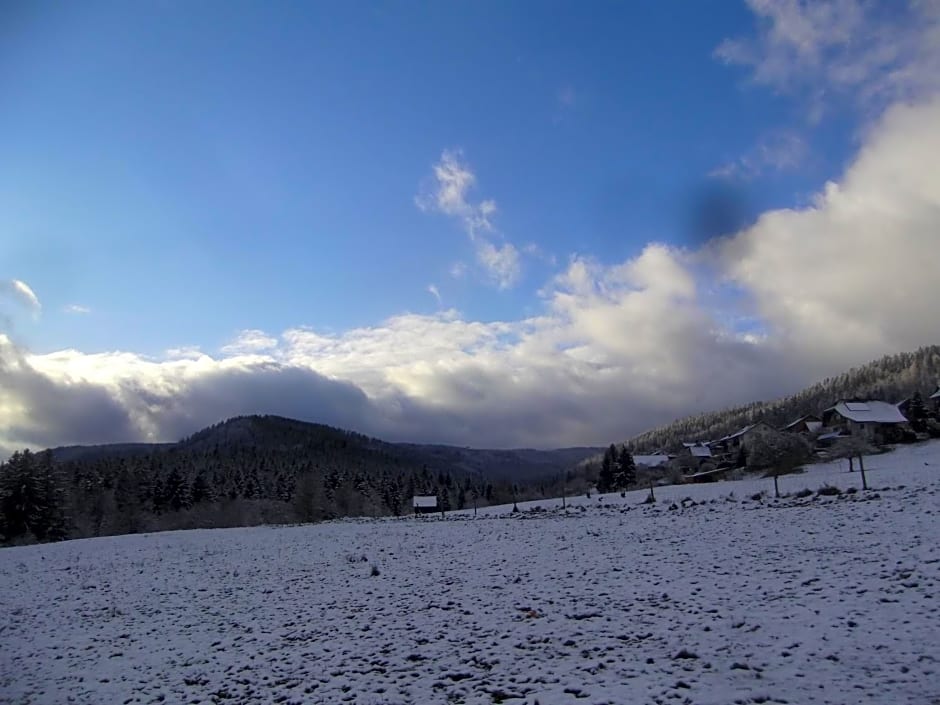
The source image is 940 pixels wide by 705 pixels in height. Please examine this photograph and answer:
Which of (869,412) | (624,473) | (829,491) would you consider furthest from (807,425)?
(829,491)

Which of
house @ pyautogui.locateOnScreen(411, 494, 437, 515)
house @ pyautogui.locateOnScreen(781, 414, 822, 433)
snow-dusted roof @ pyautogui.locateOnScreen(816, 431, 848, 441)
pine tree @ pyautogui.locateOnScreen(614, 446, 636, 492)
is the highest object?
house @ pyautogui.locateOnScreen(781, 414, 822, 433)

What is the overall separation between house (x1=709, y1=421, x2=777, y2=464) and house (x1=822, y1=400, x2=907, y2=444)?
33.3 feet

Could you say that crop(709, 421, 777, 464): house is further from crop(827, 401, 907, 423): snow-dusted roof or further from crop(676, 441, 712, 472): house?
crop(827, 401, 907, 423): snow-dusted roof

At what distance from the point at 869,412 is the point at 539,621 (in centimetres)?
9731

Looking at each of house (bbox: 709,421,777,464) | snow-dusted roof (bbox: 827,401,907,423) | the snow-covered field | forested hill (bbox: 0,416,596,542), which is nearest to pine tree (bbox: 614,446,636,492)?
house (bbox: 709,421,777,464)

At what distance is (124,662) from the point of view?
17.2 metres

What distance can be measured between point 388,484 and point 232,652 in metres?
122

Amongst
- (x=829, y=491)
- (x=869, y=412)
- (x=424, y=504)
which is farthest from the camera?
(x=424, y=504)

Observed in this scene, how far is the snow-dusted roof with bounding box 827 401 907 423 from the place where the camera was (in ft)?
287

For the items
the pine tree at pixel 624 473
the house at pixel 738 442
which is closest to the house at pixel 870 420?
the house at pixel 738 442

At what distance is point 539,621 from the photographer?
51.7ft

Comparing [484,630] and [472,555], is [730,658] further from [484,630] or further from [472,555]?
[472,555]

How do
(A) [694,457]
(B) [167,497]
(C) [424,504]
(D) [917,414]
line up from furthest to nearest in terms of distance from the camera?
(A) [694,457], (C) [424,504], (B) [167,497], (D) [917,414]

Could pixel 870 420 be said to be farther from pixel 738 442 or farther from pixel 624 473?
pixel 624 473
